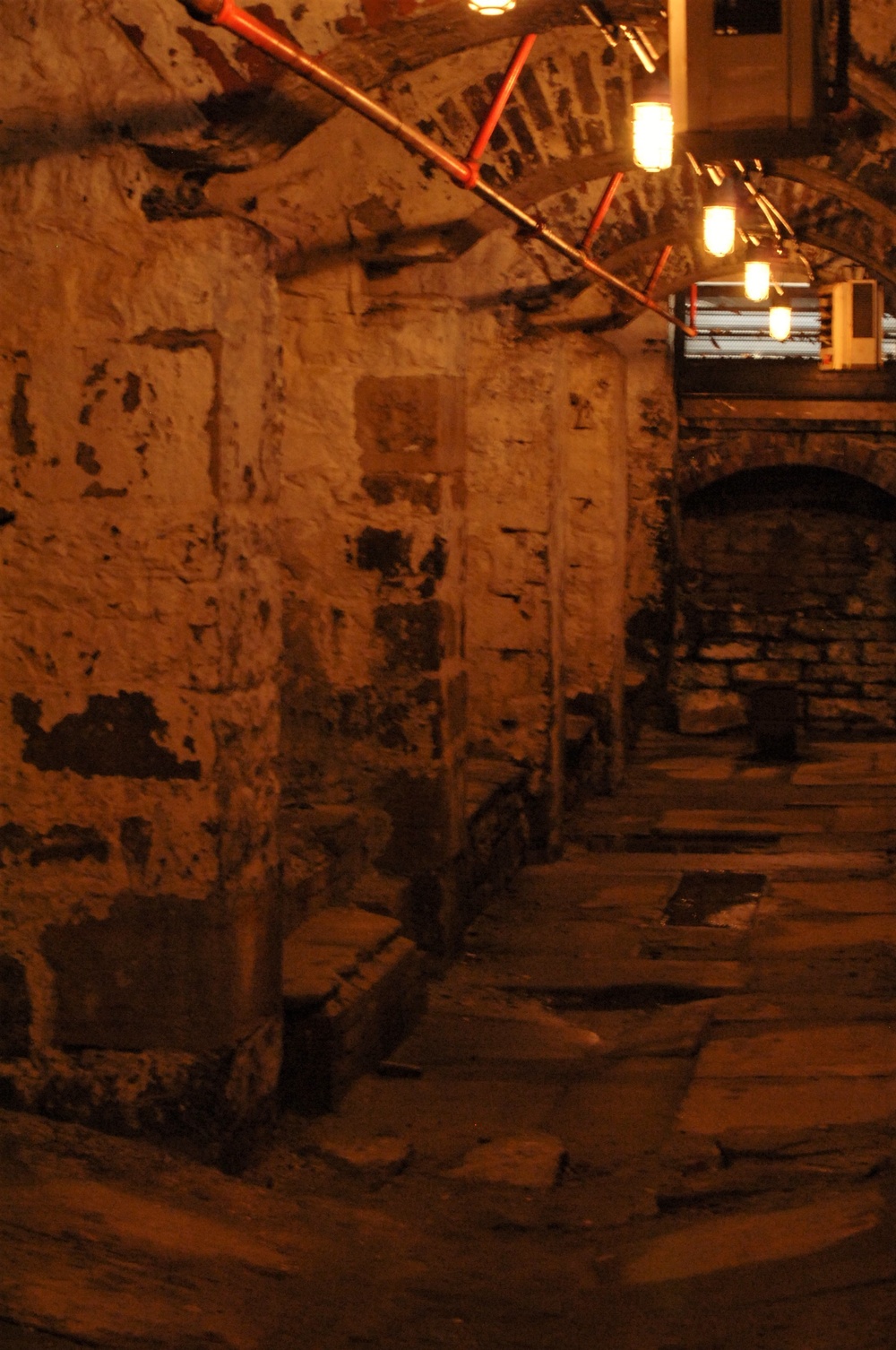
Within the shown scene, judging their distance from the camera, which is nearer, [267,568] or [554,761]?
[267,568]

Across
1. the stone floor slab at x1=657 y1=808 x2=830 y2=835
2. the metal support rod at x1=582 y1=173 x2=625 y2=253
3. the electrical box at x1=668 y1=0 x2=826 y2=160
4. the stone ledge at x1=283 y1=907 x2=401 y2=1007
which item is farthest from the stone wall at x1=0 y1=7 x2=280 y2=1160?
the stone floor slab at x1=657 y1=808 x2=830 y2=835

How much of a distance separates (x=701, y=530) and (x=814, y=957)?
677cm

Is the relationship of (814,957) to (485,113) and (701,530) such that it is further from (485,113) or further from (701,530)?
(701,530)

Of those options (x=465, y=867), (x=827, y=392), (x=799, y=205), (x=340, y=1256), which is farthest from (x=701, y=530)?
(x=340, y=1256)

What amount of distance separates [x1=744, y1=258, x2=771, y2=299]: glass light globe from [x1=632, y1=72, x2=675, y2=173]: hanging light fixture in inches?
162

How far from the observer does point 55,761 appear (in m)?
3.25

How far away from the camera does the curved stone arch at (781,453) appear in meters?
11.2

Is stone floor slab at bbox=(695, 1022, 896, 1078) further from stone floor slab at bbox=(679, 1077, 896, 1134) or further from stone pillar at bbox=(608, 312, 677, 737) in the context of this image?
stone pillar at bbox=(608, 312, 677, 737)

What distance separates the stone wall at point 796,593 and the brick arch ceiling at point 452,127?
472 cm

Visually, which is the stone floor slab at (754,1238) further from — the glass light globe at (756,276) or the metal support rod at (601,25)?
the glass light globe at (756,276)

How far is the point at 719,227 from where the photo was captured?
6156 millimetres

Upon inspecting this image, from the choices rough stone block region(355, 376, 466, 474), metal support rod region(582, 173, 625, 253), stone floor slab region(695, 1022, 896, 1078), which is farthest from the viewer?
metal support rod region(582, 173, 625, 253)

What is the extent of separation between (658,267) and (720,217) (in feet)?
2.97

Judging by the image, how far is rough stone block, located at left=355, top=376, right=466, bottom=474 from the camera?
516cm
